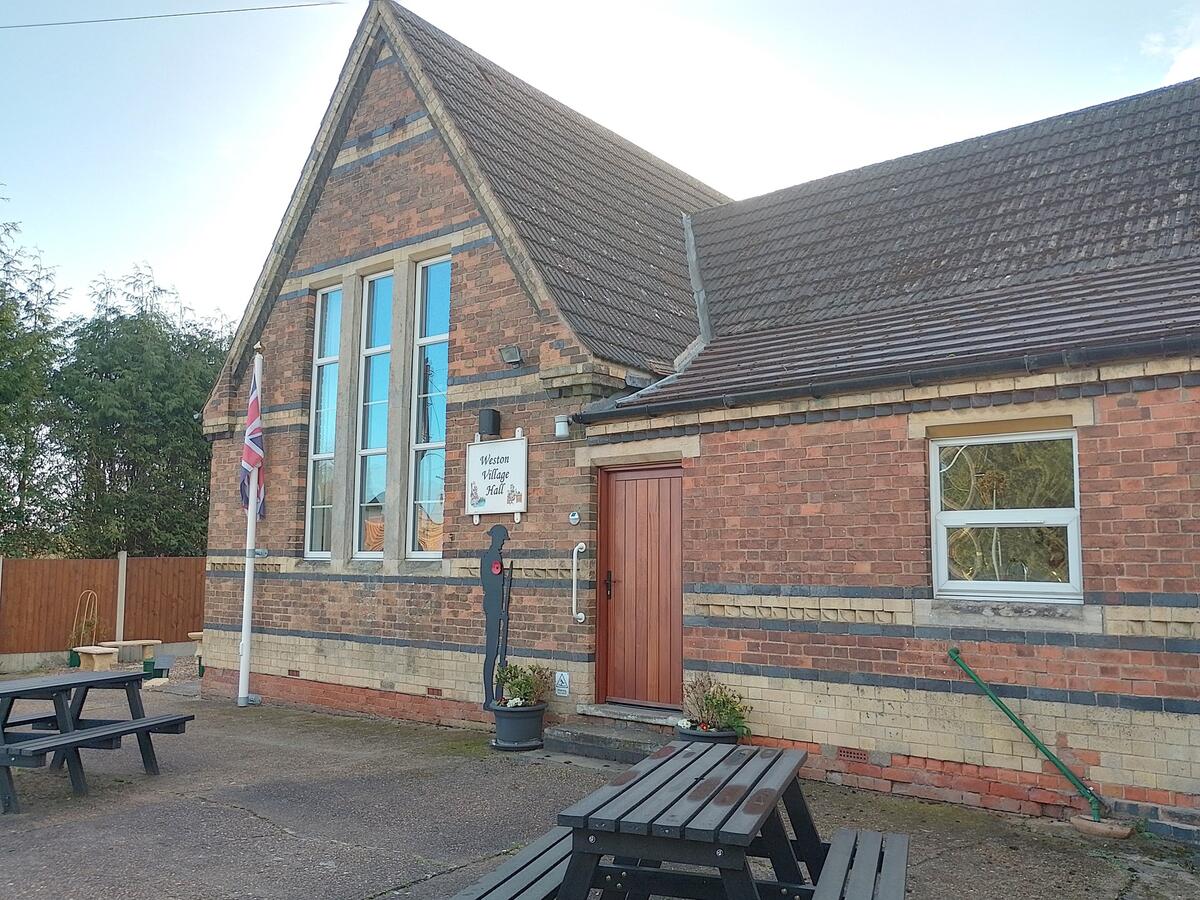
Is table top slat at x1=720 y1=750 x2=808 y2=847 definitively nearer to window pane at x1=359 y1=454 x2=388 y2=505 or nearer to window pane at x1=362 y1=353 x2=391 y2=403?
window pane at x1=359 y1=454 x2=388 y2=505

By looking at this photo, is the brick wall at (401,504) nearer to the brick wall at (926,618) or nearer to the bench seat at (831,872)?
the brick wall at (926,618)

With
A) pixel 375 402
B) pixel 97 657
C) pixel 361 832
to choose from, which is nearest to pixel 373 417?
pixel 375 402

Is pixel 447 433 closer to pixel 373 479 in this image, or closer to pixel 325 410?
pixel 373 479

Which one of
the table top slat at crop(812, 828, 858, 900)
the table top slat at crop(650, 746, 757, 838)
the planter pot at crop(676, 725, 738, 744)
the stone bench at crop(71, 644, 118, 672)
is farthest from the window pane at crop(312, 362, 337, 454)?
the table top slat at crop(812, 828, 858, 900)

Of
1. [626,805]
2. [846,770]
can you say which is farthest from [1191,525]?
[626,805]

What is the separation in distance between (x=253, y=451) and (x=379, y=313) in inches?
95.9

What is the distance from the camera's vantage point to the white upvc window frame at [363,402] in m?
11.2

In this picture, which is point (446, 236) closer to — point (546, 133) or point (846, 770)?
point (546, 133)

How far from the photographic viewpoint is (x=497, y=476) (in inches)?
378

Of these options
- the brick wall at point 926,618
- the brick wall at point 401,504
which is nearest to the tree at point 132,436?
the brick wall at point 401,504

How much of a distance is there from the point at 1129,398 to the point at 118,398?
19967mm

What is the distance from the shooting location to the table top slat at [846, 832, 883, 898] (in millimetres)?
3631

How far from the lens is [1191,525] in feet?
19.5

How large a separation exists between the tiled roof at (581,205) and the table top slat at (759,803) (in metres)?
5.26
